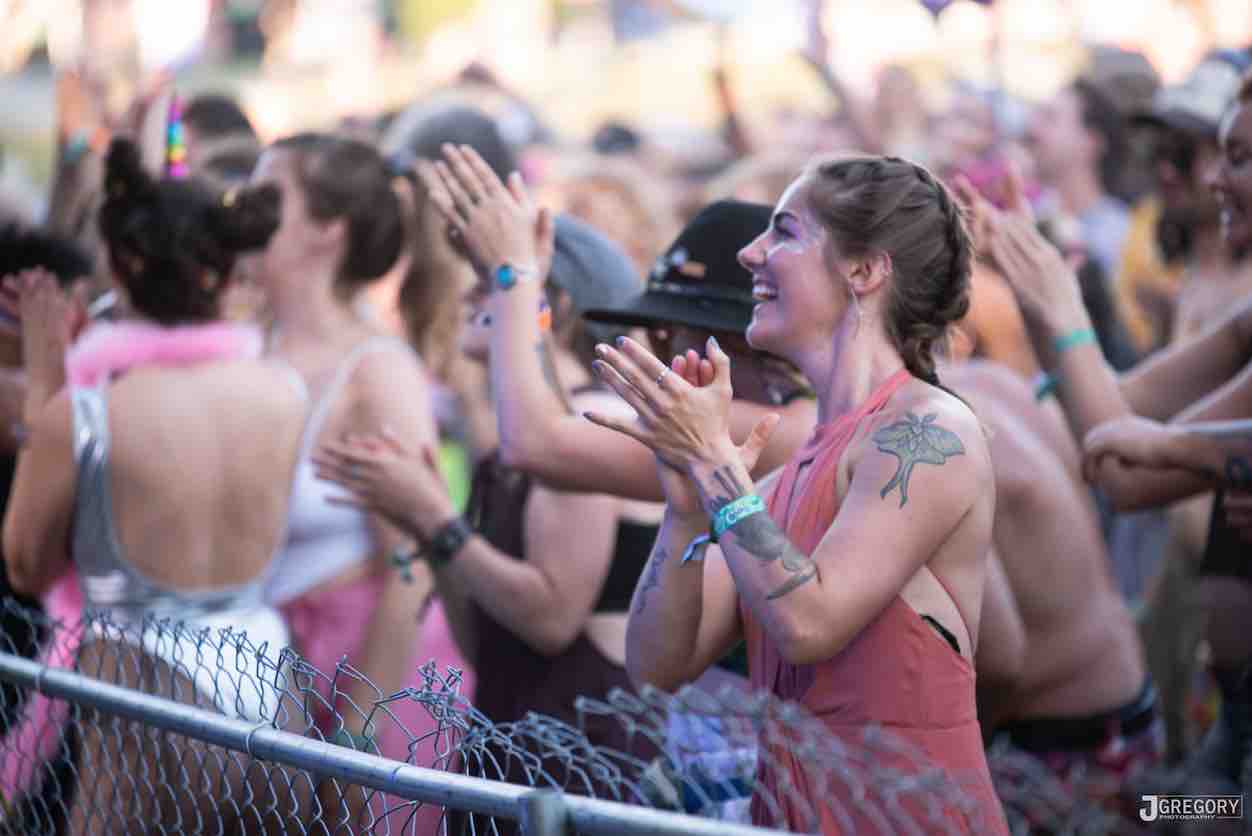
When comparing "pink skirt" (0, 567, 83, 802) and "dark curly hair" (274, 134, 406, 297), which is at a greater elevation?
"dark curly hair" (274, 134, 406, 297)

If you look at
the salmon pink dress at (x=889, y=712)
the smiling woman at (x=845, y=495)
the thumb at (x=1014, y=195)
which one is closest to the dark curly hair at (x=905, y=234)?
the smiling woman at (x=845, y=495)

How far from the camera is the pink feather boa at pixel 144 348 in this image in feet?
12.2

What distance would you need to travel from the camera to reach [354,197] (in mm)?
4359

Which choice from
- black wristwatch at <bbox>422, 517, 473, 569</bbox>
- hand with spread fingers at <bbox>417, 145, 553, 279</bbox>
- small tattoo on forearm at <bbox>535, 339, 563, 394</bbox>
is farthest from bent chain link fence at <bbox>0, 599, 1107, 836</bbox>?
hand with spread fingers at <bbox>417, 145, 553, 279</bbox>

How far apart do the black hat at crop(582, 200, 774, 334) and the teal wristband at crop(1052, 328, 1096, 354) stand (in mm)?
762

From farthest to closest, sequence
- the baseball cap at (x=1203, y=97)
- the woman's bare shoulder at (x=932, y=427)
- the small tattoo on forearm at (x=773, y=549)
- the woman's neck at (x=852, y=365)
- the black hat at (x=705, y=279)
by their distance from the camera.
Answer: the baseball cap at (x=1203, y=97) → the black hat at (x=705, y=279) → the woman's neck at (x=852, y=365) → the woman's bare shoulder at (x=932, y=427) → the small tattoo on forearm at (x=773, y=549)

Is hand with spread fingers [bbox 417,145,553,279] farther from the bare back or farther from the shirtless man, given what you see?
the shirtless man

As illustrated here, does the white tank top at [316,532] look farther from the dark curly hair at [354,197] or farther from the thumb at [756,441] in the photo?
the thumb at [756,441]

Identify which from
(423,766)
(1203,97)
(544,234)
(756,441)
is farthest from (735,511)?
(1203,97)

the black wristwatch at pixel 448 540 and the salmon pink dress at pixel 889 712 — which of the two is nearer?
the salmon pink dress at pixel 889 712

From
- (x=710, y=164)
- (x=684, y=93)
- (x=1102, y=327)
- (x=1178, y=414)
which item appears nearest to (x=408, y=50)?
(x=684, y=93)

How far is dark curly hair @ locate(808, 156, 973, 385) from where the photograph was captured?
2445mm

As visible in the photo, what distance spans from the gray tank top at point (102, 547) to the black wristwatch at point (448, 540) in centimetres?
60

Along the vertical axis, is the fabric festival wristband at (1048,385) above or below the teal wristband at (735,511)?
below
